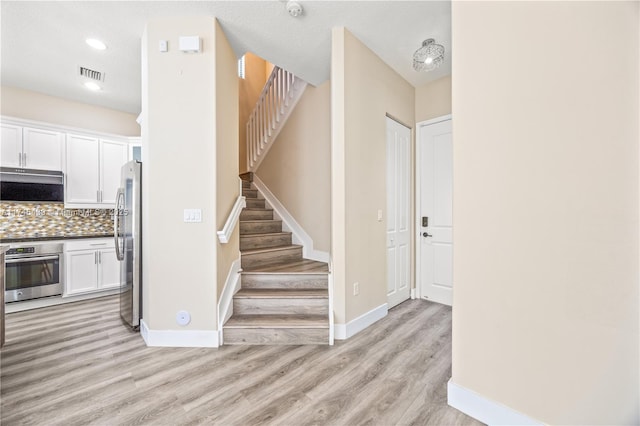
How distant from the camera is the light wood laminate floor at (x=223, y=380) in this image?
61.6 inches

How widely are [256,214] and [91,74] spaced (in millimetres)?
2577

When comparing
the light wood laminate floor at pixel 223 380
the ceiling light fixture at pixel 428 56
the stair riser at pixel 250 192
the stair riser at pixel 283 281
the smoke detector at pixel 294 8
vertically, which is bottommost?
the light wood laminate floor at pixel 223 380

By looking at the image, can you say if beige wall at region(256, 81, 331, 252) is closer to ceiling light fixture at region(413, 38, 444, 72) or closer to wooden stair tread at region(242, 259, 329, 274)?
wooden stair tread at region(242, 259, 329, 274)

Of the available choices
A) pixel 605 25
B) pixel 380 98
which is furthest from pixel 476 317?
pixel 380 98

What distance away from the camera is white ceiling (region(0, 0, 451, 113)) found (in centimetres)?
222

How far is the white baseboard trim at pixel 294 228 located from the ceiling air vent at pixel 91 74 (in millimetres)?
2435

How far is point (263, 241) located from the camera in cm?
359

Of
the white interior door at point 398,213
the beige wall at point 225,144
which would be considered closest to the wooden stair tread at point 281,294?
the beige wall at point 225,144

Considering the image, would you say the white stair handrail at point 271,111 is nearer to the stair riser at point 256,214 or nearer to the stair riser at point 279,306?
the stair riser at point 256,214

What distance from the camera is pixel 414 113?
12.0 feet

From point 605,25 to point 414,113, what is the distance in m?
2.49

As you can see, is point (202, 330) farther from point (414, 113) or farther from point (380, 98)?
point (414, 113)

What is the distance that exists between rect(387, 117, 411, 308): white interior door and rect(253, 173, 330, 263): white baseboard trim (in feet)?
2.78

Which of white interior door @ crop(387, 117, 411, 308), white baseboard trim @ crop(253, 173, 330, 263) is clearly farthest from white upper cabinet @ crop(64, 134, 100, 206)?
white interior door @ crop(387, 117, 411, 308)
